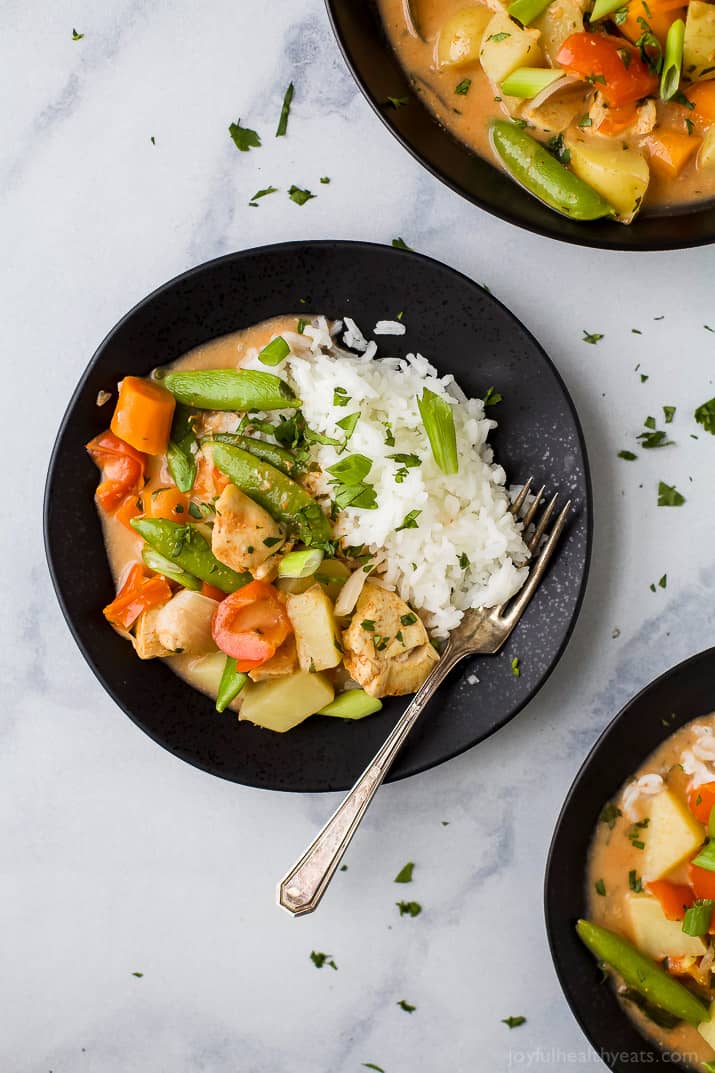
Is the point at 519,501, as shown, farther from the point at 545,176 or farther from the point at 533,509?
the point at 545,176

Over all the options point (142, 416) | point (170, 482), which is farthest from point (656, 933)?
point (142, 416)

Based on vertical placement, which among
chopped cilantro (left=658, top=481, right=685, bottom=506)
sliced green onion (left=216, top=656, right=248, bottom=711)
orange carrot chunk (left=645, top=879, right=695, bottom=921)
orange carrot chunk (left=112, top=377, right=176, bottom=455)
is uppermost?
orange carrot chunk (left=112, top=377, right=176, bottom=455)

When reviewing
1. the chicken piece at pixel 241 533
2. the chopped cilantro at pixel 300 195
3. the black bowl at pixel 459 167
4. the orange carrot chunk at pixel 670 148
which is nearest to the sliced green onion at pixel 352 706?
the chicken piece at pixel 241 533

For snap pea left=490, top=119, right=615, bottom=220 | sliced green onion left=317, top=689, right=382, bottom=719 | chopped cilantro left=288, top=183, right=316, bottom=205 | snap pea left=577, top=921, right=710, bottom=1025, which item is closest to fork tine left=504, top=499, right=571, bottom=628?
sliced green onion left=317, top=689, right=382, bottom=719

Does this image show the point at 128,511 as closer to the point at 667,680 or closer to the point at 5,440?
the point at 5,440

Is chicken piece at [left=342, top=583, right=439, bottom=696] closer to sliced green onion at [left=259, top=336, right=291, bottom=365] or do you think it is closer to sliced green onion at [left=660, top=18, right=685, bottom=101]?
sliced green onion at [left=259, top=336, right=291, bottom=365]

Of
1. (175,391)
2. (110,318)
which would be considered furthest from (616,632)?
(110,318)

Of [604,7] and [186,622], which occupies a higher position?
[604,7]
